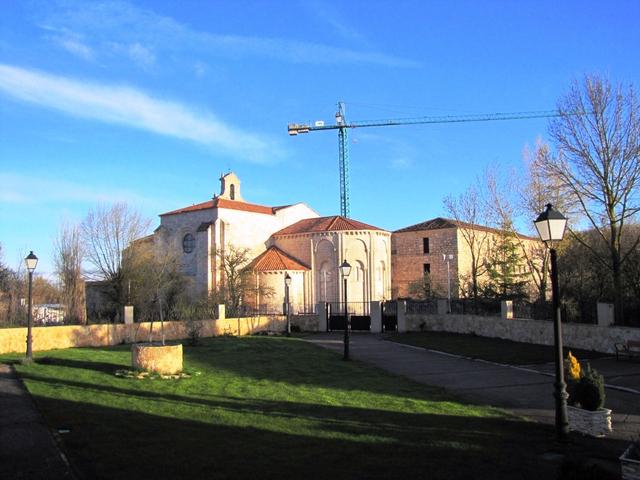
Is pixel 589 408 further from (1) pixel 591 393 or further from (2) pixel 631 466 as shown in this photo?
(2) pixel 631 466

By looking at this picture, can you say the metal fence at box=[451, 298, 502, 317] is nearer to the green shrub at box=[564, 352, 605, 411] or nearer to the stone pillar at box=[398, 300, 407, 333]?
the stone pillar at box=[398, 300, 407, 333]

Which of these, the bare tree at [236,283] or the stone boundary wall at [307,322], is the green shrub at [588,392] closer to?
the stone boundary wall at [307,322]

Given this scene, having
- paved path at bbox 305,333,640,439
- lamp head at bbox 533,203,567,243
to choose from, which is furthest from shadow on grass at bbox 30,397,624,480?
lamp head at bbox 533,203,567,243

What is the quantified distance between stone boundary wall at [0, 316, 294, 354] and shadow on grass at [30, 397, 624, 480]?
13222 millimetres

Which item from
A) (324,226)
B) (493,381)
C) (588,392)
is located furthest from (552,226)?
(324,226)

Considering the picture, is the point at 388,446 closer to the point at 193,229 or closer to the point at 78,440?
the point at 78,440

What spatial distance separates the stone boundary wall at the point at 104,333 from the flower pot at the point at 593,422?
2017 centimetres

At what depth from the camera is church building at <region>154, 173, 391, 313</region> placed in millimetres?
52062

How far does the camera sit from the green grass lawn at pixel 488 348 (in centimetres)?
1916

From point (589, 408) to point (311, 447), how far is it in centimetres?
455

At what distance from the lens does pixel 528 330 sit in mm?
24531

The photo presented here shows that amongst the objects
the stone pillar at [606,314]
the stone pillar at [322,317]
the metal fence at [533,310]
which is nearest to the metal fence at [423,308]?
the stone pillar at [322,317]

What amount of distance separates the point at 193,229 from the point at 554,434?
169 feet

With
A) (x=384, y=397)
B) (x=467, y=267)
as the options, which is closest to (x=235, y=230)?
(x=467, y=267)
